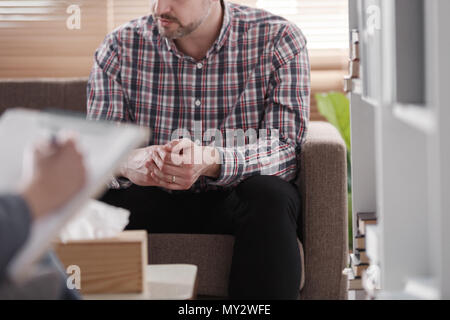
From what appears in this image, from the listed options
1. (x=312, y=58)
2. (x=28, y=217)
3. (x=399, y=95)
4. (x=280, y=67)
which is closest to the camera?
(x=28, y=217)

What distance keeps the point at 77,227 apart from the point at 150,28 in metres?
0.93

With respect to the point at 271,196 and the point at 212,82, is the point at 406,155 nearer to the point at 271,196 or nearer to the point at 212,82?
the point at 271,196

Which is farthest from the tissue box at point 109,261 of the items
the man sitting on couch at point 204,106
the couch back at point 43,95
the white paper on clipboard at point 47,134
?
the couch back at point 43,95

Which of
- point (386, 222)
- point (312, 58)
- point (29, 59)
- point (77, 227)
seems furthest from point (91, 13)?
point (386, 222)

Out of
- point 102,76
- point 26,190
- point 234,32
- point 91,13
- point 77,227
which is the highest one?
point 91,13

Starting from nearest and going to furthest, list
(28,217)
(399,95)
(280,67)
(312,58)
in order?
(28,217)
(399,95)
(280,67)
(312,58)

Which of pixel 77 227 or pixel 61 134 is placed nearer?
pixel 61 134

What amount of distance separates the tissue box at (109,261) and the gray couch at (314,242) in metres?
0.52

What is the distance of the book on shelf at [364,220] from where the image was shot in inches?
54.9

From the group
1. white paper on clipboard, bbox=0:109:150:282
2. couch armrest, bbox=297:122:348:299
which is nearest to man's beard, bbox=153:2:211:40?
couch armrest, bbox=297:122:348:299

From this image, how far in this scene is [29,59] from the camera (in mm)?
2861

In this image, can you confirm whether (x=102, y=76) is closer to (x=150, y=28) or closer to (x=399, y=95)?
(x=150, y=28)

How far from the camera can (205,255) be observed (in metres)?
1.48

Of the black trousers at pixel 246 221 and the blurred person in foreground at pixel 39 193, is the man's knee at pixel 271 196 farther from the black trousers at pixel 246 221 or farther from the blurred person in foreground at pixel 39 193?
the blurred person in foreground at pixel 39 193
